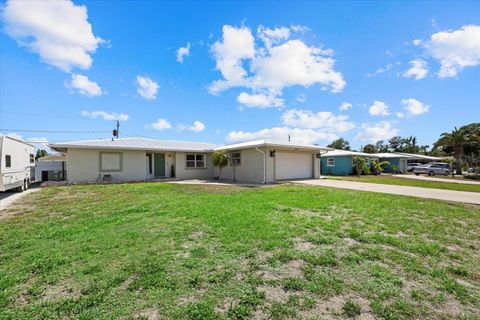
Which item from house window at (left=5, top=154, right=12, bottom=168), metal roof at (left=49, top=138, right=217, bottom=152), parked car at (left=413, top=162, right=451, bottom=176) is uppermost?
metal roof at (left=49, top=138, right=217, bottom=152)

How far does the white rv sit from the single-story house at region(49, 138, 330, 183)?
2090mm

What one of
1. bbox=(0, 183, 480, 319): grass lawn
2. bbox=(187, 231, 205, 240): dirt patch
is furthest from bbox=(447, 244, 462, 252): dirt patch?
bbox=(187, 231, 205, 240): dirt patch

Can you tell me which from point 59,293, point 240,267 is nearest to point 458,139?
point 240,267

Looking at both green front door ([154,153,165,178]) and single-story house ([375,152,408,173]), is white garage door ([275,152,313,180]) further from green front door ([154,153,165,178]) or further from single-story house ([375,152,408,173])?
single-story house ([375,152,408,173])

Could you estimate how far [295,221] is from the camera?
5344 millimetres

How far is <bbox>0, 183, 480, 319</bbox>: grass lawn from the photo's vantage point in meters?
2.29

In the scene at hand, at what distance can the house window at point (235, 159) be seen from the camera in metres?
17.5

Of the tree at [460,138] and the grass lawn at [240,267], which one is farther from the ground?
the tree at [460,138]

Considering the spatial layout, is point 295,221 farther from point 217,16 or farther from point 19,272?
point 217,16

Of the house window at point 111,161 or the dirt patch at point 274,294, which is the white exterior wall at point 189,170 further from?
the dirt patch at point 274,294

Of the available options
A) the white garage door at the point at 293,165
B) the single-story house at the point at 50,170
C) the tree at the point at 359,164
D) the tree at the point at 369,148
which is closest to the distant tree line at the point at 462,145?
the tree at the point at 369,148

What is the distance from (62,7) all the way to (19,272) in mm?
9287

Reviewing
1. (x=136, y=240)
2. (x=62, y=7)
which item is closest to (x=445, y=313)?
(x=136, y=240)

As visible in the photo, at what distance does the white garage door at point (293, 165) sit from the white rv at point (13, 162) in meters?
14.1
